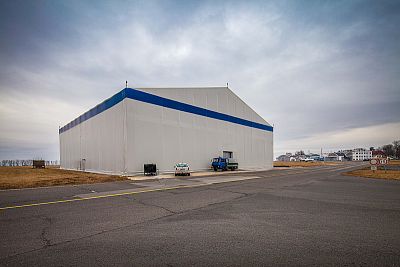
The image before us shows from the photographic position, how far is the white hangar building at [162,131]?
23062 millimetres

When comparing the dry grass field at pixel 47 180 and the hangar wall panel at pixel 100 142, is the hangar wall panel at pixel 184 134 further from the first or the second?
the dry grass field at pixel 47 180

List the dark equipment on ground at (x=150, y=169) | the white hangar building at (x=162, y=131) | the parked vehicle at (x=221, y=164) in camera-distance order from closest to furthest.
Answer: the dark equipment on ground at (x=150, y=169), the white hangar building at (x=162, y=131), the parked vehicle at (x=221, y=164)

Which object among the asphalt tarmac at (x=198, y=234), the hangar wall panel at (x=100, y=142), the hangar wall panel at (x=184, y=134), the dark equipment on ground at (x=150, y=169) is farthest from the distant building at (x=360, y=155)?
the asphalt tarmac at (x=198, y=234)

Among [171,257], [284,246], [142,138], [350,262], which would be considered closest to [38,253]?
[171,257]

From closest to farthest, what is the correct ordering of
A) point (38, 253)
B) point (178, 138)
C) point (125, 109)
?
point (38, 253), point (125, 109), point (178, 138)

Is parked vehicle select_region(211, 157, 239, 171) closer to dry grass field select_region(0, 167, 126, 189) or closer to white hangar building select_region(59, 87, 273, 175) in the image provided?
white hangar building select_region(59, 87, 273, 175)

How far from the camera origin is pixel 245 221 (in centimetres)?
607

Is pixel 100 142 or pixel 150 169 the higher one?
pixel 100 142

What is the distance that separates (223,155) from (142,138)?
46.9 feet

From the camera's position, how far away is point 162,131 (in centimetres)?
2505

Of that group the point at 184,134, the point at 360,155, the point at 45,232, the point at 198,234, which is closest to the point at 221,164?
the point at 184,134

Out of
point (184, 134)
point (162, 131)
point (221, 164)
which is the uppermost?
point (162, 131)

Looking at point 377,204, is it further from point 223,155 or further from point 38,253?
point 223,155

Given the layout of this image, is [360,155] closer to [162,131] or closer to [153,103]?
[162,131]
